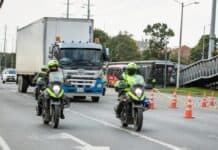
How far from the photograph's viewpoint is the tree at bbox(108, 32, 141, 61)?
129 meters

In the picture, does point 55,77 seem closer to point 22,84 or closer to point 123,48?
point 22,84

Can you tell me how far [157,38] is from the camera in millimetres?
131875

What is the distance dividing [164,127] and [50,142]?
5.43 metres

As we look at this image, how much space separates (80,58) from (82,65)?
354mm

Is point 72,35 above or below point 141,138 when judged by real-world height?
above

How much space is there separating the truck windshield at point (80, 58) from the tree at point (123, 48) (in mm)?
96463

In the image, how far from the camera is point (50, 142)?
13.8m

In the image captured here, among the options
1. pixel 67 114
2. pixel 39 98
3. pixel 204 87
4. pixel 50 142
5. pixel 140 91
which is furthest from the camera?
pixel 204 87

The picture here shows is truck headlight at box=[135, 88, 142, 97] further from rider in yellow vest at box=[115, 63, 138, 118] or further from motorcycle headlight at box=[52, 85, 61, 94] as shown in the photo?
motorcycle headlight at box=[52, 85, 61, 94]

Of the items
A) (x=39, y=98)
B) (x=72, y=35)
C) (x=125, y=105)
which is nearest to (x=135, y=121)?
(x=125, y=105)

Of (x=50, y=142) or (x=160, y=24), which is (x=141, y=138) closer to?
(x=50, y=142)

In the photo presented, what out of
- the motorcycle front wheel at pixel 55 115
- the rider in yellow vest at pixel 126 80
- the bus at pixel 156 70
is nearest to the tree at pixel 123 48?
the bus at pixel 156 70

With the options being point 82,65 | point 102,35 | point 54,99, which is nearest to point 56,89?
point 54,99

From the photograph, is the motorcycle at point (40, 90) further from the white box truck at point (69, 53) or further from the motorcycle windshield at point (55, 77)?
the white box truck at point (69, 53)
